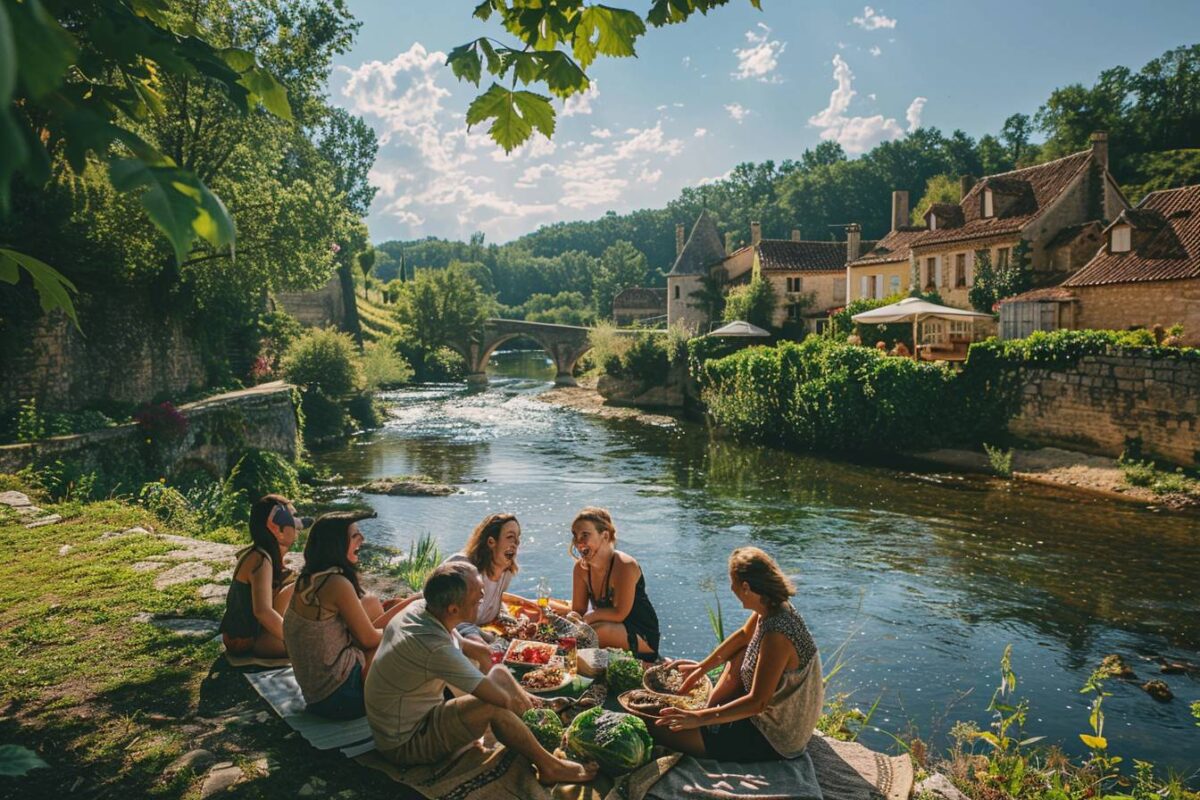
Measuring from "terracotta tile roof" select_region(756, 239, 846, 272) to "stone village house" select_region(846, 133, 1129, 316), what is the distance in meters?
6.63

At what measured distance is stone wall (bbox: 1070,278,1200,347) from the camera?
19.1 meters

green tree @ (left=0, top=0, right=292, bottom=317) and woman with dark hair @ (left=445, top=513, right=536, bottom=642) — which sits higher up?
green tree @ (left=0, top=0, right=292, bottom=317)

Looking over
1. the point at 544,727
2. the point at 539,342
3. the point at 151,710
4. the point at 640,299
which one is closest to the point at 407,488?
the point at 151,710

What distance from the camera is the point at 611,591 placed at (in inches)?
234

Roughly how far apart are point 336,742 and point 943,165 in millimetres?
79844

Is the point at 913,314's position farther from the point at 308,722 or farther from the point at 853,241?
the point at 308,722

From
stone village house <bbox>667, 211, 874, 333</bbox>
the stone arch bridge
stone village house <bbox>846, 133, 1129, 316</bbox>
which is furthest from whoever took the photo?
the stone arch bridge

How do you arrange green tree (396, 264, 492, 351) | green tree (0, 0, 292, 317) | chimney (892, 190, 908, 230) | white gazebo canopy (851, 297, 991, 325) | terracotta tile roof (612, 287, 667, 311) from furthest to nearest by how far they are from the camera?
terracotta tile roof (612, 287, 667, 311) → green tree (396, 264, 492, 351) → chimney (892, 190, 908, 230) → white gazebo canopy (851, 297, 991, 325) → green tree (0, 0, 292, 317)

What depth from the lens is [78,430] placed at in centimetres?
1327

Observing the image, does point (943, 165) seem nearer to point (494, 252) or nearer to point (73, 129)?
point (494, 252)

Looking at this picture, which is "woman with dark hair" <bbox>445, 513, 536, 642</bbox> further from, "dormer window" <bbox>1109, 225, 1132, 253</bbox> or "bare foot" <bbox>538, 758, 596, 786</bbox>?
"dormer window" <bbox>1109, 225, 1132, 253</bbox>

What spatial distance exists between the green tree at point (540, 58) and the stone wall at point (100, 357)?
37.9 feet

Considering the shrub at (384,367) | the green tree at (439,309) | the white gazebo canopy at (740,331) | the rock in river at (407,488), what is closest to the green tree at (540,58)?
the rock in river at (407,488)

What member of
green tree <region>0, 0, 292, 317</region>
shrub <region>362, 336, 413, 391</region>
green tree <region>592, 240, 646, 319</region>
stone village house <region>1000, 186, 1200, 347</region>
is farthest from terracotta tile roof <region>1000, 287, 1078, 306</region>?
green tree <region>592, 240, 646, 319</region>
